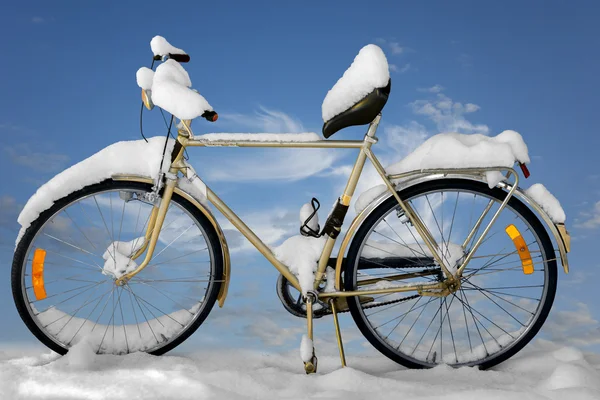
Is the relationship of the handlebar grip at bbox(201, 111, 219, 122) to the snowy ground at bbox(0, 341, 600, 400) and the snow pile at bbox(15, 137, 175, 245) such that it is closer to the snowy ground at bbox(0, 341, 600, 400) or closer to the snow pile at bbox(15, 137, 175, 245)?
the snow pile at bbox(15, 137, 175, 245)

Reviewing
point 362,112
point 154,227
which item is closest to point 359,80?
point 362,112

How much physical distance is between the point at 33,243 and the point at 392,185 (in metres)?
1.93

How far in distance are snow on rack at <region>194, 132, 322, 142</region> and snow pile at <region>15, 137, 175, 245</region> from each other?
0.24 metres

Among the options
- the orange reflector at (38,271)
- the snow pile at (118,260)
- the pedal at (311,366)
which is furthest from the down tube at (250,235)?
the orange reflector at (38,271)

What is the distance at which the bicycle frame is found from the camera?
3.01 meters

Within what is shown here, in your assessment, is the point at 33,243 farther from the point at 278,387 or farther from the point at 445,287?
the point at 445,287

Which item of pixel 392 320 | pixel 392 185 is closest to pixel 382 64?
pixel 392 185

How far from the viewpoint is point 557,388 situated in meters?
2.79

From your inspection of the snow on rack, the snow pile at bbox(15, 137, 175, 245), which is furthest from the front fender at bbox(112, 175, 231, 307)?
the snow on rack

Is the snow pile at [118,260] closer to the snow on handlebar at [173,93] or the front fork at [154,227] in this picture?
the front fork at [154,227]

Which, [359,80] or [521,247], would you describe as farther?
[521,247]

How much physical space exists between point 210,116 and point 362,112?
2.41 feet

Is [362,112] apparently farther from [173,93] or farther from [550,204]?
[550,204]

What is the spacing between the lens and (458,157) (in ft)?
10.1
